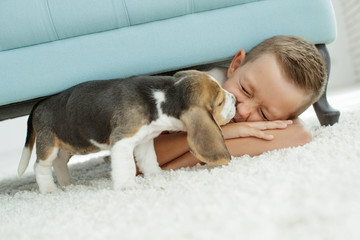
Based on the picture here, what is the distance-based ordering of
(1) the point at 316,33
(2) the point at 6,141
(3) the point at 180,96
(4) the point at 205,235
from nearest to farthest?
1. (4) the point at 205,235
2. (3) the point at 180,96
3. (1) the point at 316,33
4. (2) the point at 6,141

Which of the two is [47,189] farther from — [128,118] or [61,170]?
[128,118]

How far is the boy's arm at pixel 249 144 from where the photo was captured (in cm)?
153

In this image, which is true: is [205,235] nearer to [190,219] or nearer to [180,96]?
[190,219]

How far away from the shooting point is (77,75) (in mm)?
1553

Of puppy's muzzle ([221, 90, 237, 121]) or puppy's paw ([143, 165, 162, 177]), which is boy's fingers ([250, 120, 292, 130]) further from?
puppy's paw ([143, 165, 162, 177])

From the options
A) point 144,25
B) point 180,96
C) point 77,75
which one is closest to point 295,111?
point 180,96

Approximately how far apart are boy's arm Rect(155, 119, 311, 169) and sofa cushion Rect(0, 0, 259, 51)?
2.22 ft

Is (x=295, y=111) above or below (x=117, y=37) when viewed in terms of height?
below

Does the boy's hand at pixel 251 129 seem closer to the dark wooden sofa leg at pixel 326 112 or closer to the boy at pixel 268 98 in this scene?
the boy at pixel 268 98

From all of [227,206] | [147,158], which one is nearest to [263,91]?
[147,158]

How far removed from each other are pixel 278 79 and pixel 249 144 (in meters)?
0.39

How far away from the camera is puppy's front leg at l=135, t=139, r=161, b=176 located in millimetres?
1581

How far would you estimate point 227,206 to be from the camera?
0.78 metres

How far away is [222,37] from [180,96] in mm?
534
